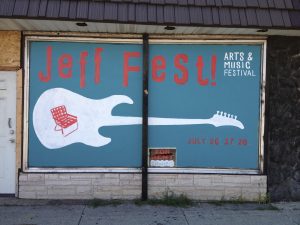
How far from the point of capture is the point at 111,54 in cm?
637

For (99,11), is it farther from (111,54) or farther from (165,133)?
(165,133)

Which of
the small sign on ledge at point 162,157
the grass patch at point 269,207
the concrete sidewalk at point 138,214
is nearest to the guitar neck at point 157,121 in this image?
the small sign on ledge at point 162,157

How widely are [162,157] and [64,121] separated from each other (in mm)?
1749

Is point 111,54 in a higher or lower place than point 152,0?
lower

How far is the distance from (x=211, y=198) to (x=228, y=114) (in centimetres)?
144

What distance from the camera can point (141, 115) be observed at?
21.0ft

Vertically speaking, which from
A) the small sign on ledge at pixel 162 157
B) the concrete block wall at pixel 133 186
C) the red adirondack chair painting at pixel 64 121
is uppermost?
the red adirondack chair painting at pixel 64 121

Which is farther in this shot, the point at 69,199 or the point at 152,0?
the point at 69,199

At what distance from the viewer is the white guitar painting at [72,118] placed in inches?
250

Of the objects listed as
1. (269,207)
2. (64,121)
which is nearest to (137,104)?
(64,121)

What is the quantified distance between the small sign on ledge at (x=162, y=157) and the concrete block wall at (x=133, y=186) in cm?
20

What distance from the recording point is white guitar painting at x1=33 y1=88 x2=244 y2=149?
6.34 m

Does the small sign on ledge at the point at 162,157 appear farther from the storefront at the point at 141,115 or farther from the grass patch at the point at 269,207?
the grass patch at the point at 269,207

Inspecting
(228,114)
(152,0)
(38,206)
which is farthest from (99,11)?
(38,206)
